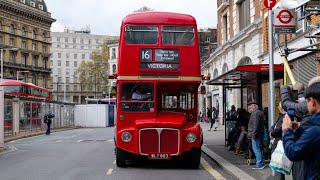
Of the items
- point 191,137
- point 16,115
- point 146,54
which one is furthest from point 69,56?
point 191,137

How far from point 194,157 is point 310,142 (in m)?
9.39

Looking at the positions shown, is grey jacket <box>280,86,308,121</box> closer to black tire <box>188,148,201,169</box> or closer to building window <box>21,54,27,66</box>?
black tire <box>188,148,201,169</box>

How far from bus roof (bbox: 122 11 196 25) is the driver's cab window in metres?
1.93

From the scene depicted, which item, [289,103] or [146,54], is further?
[146,54]

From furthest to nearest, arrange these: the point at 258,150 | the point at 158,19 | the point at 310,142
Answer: the point at 158,19 → the point at 258,150 → the point at 310,142

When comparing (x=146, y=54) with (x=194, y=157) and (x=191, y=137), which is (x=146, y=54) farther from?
(x=194, y=157)

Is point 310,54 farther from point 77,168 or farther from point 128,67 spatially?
point 77,168

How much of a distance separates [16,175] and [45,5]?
94.6m

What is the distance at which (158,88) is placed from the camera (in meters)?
13.7

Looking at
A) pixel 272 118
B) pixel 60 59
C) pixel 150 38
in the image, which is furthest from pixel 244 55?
pixel 60 59

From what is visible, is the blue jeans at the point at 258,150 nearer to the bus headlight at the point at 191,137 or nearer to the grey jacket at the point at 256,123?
the grey jacket at the point at 256,123

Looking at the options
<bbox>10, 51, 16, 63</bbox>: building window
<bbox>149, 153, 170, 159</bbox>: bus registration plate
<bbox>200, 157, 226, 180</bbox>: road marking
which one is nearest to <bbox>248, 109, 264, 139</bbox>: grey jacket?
<bbox>200, 157, 226, 180</bbox>: road marking

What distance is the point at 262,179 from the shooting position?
10.4 metres

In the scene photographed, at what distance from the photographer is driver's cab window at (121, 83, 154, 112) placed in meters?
13.4
